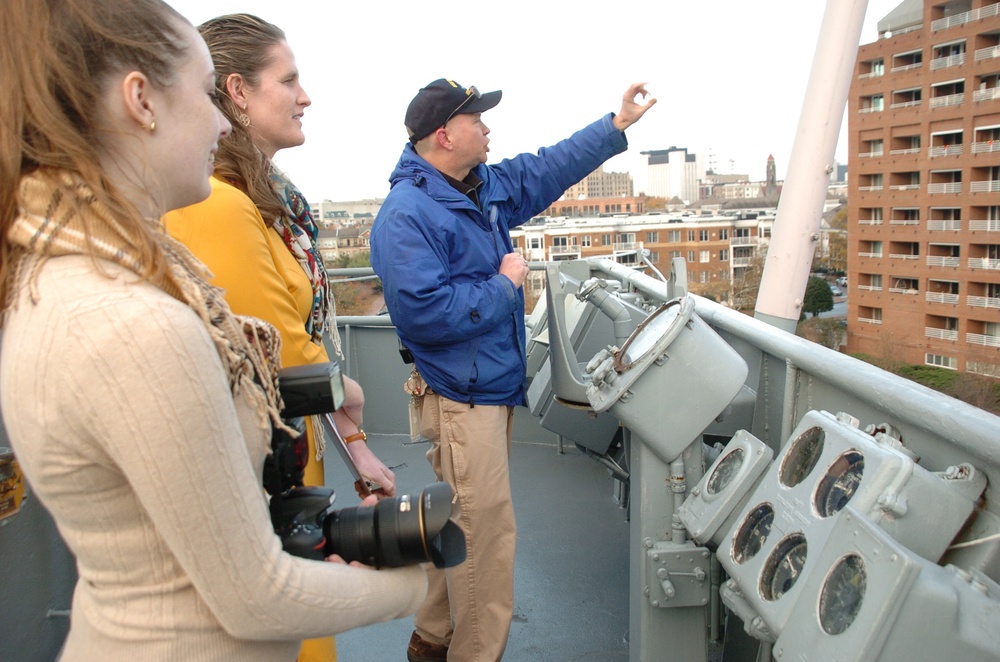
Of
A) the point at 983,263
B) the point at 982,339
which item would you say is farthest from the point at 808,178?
the point at 982,339

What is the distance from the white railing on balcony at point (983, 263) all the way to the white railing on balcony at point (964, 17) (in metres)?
0.79

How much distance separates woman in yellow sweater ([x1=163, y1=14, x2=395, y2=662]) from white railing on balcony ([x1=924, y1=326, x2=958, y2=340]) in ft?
5.51

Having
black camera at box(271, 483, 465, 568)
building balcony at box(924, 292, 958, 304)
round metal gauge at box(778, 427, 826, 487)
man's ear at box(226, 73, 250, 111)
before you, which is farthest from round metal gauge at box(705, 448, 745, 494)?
man's ear at box(226, 73, 250, 111)

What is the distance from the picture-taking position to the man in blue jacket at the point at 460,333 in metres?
2.24

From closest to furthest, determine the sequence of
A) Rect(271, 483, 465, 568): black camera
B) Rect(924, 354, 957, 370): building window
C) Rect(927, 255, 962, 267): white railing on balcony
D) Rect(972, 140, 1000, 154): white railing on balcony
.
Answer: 1. Rect(271, 483, 465, 568): black camera
2. Rect(924, 354, 957, 370): building window
3. Rect(972, 140, 1000, 154): white railing on balcony
4. Rect(927, 255, 962, 267): white railing on balcony

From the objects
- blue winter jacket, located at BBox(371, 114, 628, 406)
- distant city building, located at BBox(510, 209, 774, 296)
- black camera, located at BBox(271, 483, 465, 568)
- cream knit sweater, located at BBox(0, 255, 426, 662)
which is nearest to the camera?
cream knit sweater, located at BBox(0, 255, 426, 662)

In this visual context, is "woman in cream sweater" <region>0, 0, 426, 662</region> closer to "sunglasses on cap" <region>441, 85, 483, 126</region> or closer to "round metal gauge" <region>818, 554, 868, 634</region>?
"round metal gauge" <region>818, 554, 868, 634</region>

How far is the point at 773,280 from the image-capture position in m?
3.52

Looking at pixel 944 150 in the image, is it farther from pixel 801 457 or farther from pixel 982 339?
pixel 801 457

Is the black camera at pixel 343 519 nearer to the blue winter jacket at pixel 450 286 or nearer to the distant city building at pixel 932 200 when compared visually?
the blue winter jacket at pixel 450 286

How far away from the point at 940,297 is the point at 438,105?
1705mm

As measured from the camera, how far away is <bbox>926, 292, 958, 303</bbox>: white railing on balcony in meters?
2.46

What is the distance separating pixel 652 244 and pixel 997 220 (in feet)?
6.20

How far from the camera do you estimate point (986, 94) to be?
7.98ft
